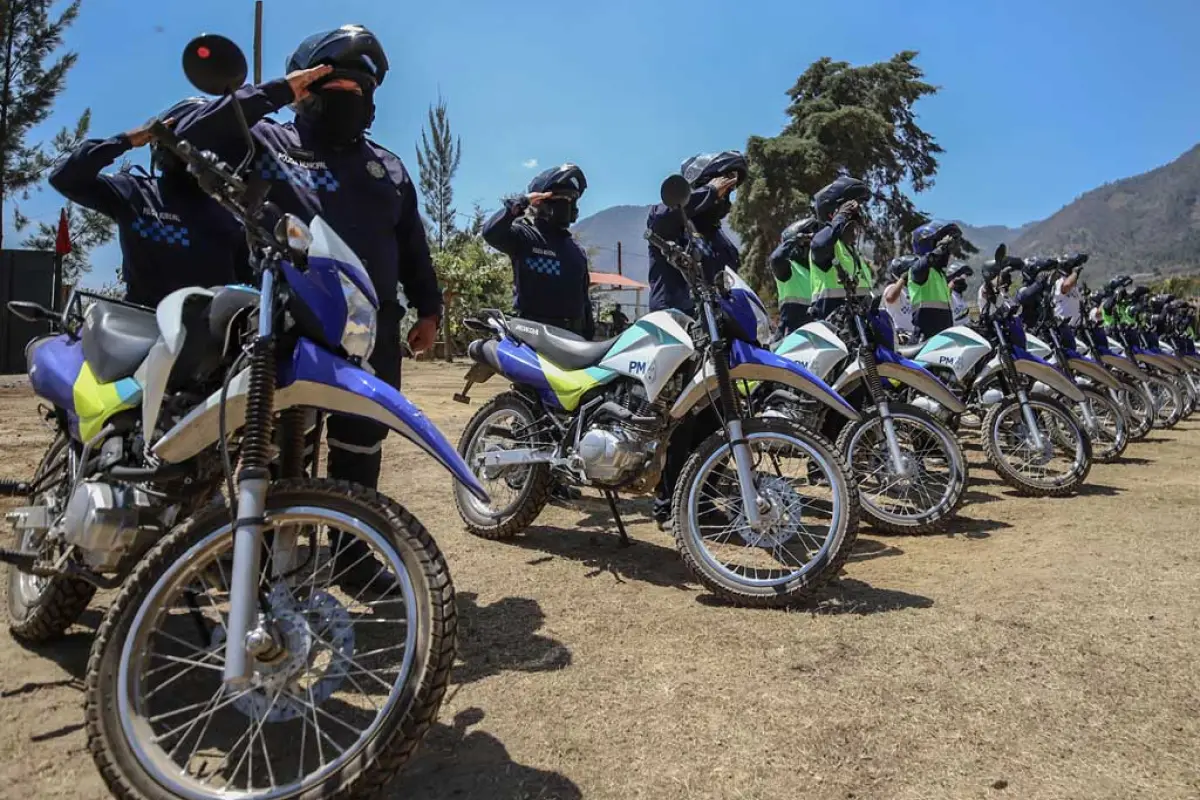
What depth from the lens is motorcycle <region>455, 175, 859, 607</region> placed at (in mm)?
3248

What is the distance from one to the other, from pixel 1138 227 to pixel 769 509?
7855 inches

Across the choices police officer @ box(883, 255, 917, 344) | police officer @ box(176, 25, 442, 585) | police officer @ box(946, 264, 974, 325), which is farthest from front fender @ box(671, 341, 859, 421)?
police officer @ box(946, 264, 974, 325)

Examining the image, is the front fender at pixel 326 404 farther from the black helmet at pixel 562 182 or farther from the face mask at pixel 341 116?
the black helmet at pixel 562 182

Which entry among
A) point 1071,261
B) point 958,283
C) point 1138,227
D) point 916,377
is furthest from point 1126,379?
point 1138,227

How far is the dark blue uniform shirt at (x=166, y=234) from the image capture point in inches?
131

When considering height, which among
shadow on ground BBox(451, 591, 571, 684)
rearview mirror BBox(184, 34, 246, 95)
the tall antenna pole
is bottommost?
shadow on ground BBox(451, 591, 571, 684)

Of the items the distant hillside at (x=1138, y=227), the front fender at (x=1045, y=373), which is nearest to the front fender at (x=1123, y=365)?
the front fender at (x=1045, y=373)

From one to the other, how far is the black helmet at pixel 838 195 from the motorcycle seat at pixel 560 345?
2265 millimetres

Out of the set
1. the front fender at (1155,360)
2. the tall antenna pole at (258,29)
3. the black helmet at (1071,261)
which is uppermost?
the tall antenna pole at (258,29)

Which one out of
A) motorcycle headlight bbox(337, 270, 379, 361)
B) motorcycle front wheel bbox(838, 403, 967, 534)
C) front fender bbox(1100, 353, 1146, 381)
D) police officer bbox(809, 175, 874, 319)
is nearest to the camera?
motorcycle headlight bbox(337, 270, 379, 361)

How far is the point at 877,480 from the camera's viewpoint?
15.1 ft

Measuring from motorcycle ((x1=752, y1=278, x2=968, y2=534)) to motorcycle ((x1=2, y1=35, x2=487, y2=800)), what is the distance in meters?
2.82

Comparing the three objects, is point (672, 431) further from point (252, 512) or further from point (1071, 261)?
point (1071, 261)

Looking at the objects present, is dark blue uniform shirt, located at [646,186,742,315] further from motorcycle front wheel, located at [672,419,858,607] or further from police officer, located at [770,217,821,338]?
motorcycle front wheel, located at [672,419,858,607]
